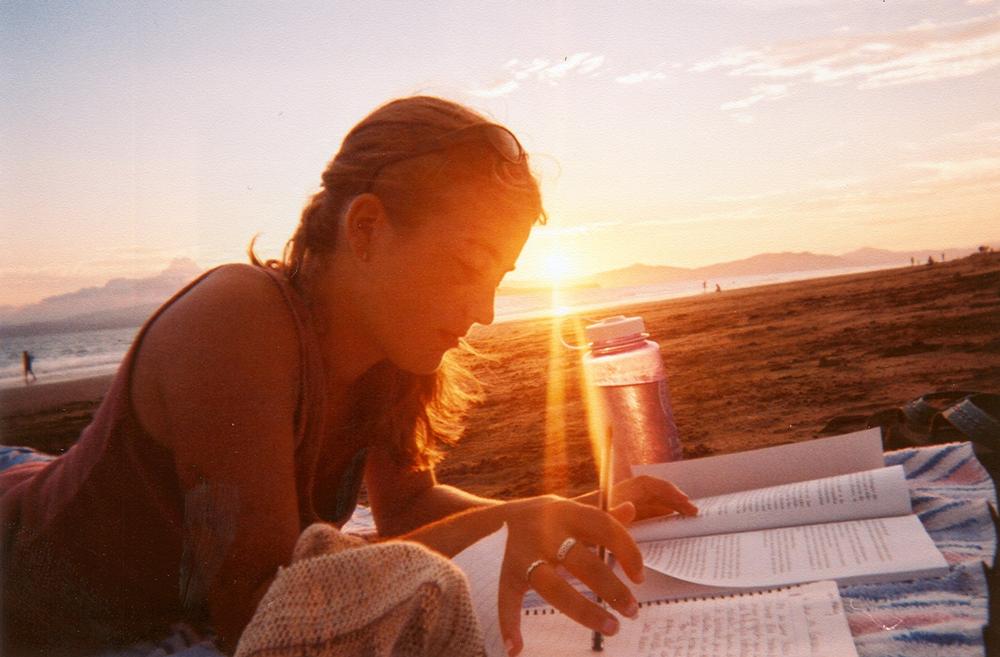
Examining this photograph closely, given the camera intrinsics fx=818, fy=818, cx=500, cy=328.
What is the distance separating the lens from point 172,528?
4.88 feet

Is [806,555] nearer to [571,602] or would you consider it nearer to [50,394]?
[571,602]

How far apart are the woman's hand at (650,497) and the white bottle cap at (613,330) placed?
0.37m

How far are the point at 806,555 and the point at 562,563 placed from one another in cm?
42

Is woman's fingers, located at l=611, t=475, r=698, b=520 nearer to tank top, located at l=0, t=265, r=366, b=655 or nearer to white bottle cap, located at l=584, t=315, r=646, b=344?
white bottle cap, located at l=584, t=315, r=646, b=344

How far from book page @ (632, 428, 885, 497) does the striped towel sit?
140 millimetres

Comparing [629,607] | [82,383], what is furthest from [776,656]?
[82,383]

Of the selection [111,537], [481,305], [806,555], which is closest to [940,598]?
[806,555]

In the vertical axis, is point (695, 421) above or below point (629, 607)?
below

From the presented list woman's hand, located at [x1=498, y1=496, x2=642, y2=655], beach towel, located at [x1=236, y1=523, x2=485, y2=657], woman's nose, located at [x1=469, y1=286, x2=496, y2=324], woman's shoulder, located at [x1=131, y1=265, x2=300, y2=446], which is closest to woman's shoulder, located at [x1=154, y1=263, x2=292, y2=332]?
woman's shoulder, located at [x1=131, y1=265, x2=300, y2=446]

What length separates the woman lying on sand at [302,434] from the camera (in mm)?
1259

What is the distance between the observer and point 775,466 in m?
1.75

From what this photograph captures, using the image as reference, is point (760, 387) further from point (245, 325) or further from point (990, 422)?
point (245, 325)

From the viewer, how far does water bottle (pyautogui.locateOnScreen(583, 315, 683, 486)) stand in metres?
1.89

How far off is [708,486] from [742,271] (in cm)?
4635
